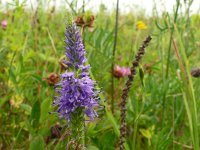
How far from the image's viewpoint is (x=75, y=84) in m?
0.80

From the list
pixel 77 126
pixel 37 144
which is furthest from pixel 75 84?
pixel 37 144

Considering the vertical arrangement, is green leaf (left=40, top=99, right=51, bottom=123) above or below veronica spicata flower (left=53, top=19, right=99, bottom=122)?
below

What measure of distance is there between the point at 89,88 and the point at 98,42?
0.78 meters

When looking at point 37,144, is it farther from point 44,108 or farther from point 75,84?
point 75,84

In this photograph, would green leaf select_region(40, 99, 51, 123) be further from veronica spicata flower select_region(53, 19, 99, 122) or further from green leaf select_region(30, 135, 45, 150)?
veronica spicata flower select_region(53, 19, 99, 122)

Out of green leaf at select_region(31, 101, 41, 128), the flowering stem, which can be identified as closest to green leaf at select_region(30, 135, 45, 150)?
green leaf at select_region(31, 101, 41, 128)

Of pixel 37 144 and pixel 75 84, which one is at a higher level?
pixel 75 84

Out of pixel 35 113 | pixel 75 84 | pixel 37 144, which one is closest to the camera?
pixel 75 84

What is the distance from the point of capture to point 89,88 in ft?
2.67

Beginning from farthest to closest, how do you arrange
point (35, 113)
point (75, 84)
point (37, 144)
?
point (35, 113) < point (37, 144) < point (75, 84)

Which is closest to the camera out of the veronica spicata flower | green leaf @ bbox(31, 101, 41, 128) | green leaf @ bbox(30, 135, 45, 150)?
the veronica spicata flower

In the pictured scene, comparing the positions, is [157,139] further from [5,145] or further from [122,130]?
[5,145]

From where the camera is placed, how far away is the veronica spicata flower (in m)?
0.78

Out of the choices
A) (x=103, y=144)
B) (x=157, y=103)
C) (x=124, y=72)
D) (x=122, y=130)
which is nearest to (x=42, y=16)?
(x=124, y=72)
